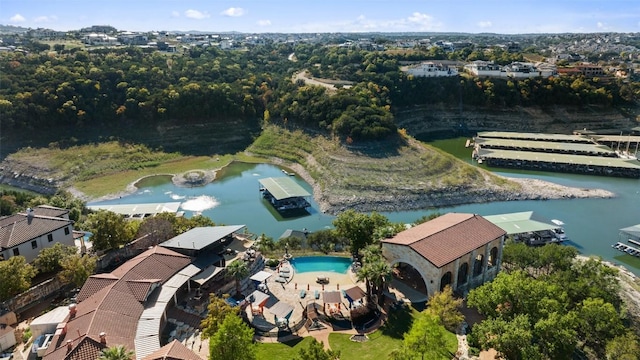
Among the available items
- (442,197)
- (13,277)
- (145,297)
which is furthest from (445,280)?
(13,277)

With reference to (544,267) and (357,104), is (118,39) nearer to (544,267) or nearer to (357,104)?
(357,104)

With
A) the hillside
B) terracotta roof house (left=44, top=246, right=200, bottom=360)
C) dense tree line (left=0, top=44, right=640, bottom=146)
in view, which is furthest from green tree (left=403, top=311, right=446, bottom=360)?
the hillside

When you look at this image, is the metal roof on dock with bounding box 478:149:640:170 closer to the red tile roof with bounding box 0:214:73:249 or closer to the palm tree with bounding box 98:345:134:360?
the red tile roof with bounding box 0:214:73:249

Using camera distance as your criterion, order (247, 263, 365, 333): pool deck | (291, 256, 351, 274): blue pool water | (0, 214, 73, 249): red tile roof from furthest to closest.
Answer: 1. (291, 256, 351, 274): blue pool water
2. (0, 214, 73, 249): red tile roof
3. (247, 263, 365, 333): pool deck

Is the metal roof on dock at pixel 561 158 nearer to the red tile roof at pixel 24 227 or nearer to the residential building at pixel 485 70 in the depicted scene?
the residential building at pixel 485 70

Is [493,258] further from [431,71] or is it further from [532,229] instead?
[431,71]

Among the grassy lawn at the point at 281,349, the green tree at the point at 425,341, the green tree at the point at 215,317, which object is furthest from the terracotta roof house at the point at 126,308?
the green tree at the point at 425,341

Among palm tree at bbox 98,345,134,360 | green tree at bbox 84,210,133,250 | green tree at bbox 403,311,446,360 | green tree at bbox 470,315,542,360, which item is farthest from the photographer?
green tree at bbox 84,210,133,250
